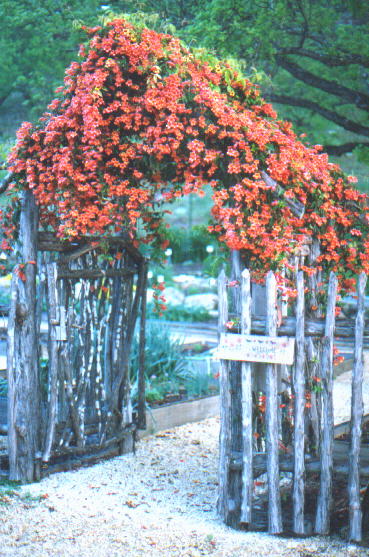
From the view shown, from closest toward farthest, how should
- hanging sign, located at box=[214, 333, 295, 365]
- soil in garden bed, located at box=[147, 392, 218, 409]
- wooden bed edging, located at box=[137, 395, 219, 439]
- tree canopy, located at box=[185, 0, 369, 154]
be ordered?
hanging sign, located at box=[214, 333, 295, 365] < wooden bed edging, located at box=[137, 395, 219, 439] < soil in garden bed, located at box=[147, 392, 218, 409] < tree canopy, located at box=[185, 0, 369, 154]

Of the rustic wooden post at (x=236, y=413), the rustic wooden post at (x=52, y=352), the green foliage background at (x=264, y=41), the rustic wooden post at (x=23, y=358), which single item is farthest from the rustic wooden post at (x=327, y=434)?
the green foliage background at (x=264, y=41)

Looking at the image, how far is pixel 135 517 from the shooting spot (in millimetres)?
5004

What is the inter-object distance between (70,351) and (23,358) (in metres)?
0.59

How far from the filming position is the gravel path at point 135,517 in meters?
4.39

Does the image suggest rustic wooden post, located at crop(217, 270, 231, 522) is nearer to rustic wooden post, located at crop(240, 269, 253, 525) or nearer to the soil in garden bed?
rustic wooden post, located at crop(240, 269, 253, 525)

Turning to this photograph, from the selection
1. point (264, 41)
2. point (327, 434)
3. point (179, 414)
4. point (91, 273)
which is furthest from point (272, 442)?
point (264, 41)

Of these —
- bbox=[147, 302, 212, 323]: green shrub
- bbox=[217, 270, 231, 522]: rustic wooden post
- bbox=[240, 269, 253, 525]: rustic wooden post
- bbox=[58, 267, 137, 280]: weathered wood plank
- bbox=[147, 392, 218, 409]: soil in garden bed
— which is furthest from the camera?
bbox=[147, 302, 212, 323]: green shrub

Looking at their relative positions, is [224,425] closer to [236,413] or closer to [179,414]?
[236,413]

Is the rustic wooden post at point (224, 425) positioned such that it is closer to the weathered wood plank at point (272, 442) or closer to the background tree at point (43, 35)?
the weathered wood plank at point (272, 442)

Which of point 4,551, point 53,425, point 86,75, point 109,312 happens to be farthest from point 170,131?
point 4,551

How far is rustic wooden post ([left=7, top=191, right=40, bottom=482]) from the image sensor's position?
5.57 meters

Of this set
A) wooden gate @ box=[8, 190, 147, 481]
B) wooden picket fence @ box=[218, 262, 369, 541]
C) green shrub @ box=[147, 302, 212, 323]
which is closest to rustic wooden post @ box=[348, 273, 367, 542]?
wooden picket fence @ box=[218, 262, 369, 541]

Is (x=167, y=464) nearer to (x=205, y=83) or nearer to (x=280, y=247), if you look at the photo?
(x=280, y=247)

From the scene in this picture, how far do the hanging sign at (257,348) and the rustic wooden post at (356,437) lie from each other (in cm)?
41
